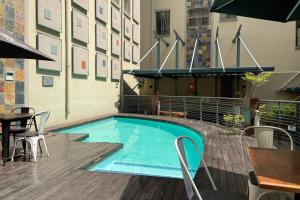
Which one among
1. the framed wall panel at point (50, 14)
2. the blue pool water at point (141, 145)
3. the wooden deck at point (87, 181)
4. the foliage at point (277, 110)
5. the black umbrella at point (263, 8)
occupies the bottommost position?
the blue pool water at point (141, 145)

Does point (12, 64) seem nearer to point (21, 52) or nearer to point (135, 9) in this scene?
point (21, 52)

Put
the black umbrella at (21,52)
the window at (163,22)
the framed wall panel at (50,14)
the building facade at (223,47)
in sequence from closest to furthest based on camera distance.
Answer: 1. the black umbrella at (21,52)
2. the framed wall panel at (50,14)
3. the building facade at (223,47)
4. the window at (163,22)

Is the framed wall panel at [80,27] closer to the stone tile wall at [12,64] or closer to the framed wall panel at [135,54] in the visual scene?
the stone tile wall at [12,64]

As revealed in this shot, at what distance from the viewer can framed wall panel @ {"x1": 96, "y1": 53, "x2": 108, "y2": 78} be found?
1333 centimetres

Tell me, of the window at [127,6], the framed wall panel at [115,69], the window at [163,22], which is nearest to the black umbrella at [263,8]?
the framed wall panel at [115,69]

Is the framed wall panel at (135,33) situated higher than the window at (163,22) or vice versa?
the window at (163,22)

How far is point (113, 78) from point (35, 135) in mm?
10544

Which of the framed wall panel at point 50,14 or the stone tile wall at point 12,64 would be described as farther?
the framed wall panel at point 50,14

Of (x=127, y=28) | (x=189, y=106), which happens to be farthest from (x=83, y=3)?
(x=189, y=106)

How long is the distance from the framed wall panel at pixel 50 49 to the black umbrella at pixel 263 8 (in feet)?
22.5

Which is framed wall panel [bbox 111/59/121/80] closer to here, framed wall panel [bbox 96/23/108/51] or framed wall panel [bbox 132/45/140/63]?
framed wall panel [bbox 96/23/108/51]

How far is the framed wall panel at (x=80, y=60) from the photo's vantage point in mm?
11191

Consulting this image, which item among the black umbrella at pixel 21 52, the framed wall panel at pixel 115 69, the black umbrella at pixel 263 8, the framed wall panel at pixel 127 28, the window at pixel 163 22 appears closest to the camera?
the black umbrella at pixel 263 8

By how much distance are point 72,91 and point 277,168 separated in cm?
1015
